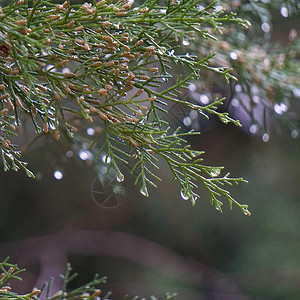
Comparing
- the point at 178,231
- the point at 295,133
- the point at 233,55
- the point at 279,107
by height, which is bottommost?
the point at 178,231

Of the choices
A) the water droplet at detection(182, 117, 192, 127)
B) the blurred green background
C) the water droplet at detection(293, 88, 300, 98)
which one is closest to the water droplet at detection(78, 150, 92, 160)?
the water droplet at detection(182, 117, 192, 127)

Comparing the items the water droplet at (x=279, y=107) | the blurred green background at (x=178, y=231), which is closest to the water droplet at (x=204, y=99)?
the water droplet at (x=279, y=107)

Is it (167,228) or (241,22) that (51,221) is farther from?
(241,22)

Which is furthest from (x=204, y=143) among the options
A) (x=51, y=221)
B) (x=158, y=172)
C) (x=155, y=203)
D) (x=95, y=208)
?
(x=51, y=221)

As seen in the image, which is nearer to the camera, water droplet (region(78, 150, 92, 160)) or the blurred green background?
water droplet (region(78, 150, 92, 160))

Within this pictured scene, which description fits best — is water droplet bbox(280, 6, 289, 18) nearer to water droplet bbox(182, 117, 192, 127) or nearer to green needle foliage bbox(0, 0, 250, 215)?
water droplet bbox(182, 117, 192, 127)

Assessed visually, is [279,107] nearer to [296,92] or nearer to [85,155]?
[296,92]

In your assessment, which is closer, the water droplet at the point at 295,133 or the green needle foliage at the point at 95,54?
the green needle foliage at the point at 95,54

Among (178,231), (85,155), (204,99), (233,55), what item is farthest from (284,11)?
(178,231)

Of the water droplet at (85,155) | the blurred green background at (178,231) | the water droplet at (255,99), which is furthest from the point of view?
the blurred green background at (178,231)

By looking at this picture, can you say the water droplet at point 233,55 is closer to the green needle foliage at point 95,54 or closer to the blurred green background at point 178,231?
the green needle foliage at point 95,54

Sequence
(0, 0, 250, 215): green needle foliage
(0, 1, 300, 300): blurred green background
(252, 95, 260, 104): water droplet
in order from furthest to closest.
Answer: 1. (0, 1, 300, 300): blurred green background
2. (252, 95, 260, 104): water droplet
3. (0, 0, 250, 215): green needle foliage
